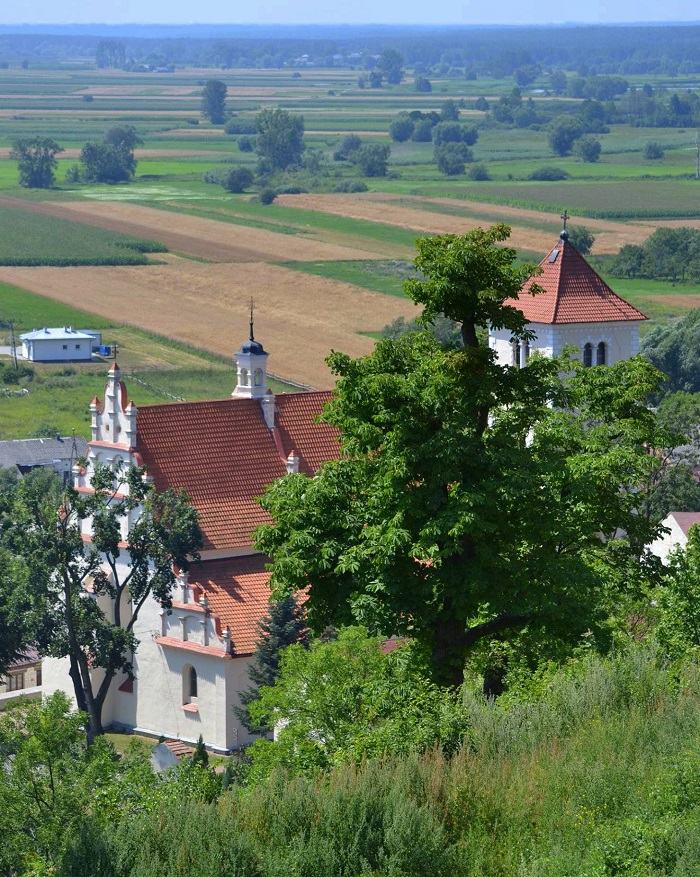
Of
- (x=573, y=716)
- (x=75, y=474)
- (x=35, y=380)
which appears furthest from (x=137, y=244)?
(x=573, y=716)

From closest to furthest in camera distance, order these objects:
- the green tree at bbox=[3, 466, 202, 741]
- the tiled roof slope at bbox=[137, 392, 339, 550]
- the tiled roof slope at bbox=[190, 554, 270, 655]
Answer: the green tree at bbox=[3, 466, 202, 741], the tiled roof slope at bbox=[190, 554, 270, 655], the tiled roof slope at bbox=[137, 392, 339, 550]

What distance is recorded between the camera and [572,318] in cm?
6012

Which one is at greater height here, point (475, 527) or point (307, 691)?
point (475, 527)

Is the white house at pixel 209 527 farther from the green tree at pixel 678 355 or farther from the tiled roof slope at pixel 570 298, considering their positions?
the green tree at pixel 678 355

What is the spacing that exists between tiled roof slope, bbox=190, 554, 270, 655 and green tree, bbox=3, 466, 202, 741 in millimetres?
830

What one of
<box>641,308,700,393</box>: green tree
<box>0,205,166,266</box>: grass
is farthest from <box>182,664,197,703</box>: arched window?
<box>0,205,166,266</box>: grass

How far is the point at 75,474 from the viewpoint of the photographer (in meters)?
54.5

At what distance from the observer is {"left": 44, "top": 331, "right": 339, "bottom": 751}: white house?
51594 mm

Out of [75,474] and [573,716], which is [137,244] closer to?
[75,474]

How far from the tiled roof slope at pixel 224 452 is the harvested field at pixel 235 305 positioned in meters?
46.5

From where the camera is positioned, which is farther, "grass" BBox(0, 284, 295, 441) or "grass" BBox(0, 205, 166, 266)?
"grass" BBox(0, 205, 166, 266)

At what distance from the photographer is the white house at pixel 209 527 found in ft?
169

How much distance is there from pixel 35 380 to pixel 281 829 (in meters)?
89.8

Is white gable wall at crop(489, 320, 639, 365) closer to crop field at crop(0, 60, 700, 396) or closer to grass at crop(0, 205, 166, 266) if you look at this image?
crop field at crop(0, 60, 700, 396)
